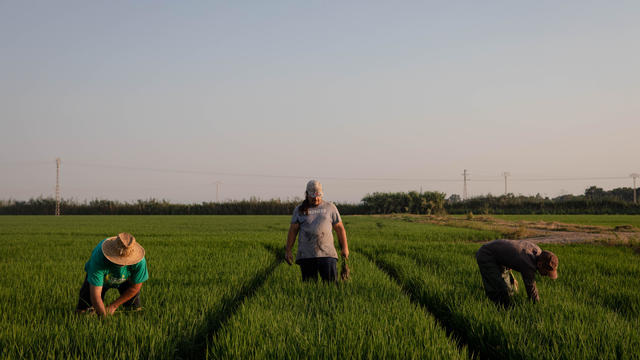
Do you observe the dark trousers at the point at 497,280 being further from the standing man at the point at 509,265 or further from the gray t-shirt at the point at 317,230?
the gray t-shirt at the point at 317,230

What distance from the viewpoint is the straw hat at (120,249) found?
3523mm

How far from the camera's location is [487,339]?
148 inches

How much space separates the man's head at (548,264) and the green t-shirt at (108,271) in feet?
13.0

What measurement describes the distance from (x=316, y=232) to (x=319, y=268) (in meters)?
0.57

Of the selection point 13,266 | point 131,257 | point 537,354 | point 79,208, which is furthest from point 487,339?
point 79,208

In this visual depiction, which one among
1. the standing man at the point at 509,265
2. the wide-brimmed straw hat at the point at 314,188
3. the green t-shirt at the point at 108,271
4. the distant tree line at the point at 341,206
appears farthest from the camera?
the distant tree line at the point at 341,206

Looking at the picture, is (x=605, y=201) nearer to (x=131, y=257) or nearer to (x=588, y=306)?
(x=588, y=306)

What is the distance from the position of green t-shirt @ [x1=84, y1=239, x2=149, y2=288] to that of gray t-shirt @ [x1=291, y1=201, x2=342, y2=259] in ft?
6.58

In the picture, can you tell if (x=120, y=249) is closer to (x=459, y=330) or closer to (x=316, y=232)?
(x=316, y=232)

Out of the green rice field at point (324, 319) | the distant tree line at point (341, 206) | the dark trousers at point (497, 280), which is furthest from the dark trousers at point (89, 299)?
the distant tree line at point (341, 206)

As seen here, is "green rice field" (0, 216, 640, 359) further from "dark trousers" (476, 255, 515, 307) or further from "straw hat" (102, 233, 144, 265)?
"straw hat" (102, 233, 144, 265)

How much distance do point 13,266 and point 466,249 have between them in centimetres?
1015

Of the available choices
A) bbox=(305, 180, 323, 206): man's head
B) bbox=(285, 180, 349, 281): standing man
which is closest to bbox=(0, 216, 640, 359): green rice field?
bbox=(285, 180, 349, 281): standing man

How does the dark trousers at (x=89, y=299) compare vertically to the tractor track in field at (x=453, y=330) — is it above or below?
above
